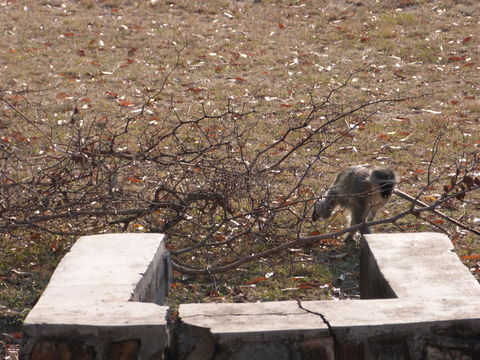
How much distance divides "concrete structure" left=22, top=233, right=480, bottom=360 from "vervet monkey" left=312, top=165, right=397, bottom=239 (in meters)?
2.93

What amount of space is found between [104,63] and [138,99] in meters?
2.13

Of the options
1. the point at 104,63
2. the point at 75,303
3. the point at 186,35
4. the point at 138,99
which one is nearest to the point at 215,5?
the point at 186,35

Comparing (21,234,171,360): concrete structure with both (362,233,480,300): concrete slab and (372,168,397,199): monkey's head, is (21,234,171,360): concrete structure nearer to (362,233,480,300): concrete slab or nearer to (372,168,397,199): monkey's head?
(362,233,480,300): concrete slab

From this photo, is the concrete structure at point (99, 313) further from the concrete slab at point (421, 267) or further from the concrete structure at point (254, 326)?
the concrete slab at point (421, 267)

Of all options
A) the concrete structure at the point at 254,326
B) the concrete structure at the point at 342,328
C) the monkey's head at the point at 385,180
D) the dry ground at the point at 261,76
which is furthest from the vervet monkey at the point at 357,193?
the concrete structure at the point at 342,328

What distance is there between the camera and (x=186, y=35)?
15227 millimetres

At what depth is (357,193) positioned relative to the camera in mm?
7766

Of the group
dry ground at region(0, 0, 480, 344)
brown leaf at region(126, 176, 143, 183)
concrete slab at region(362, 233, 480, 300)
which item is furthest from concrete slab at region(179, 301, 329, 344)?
brown leaf at region(126, 176, 143, 183)

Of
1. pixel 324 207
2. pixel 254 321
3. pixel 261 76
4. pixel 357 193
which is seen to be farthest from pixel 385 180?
pixel 261 76

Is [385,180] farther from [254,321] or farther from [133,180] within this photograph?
[254,321]

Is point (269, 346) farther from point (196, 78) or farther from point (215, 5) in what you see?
point (215, 5)

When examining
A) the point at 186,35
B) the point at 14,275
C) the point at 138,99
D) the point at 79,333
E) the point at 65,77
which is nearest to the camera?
the point at 79,333

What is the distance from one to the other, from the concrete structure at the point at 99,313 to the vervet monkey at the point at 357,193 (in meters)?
2.99

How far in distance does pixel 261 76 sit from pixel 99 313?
914cm
